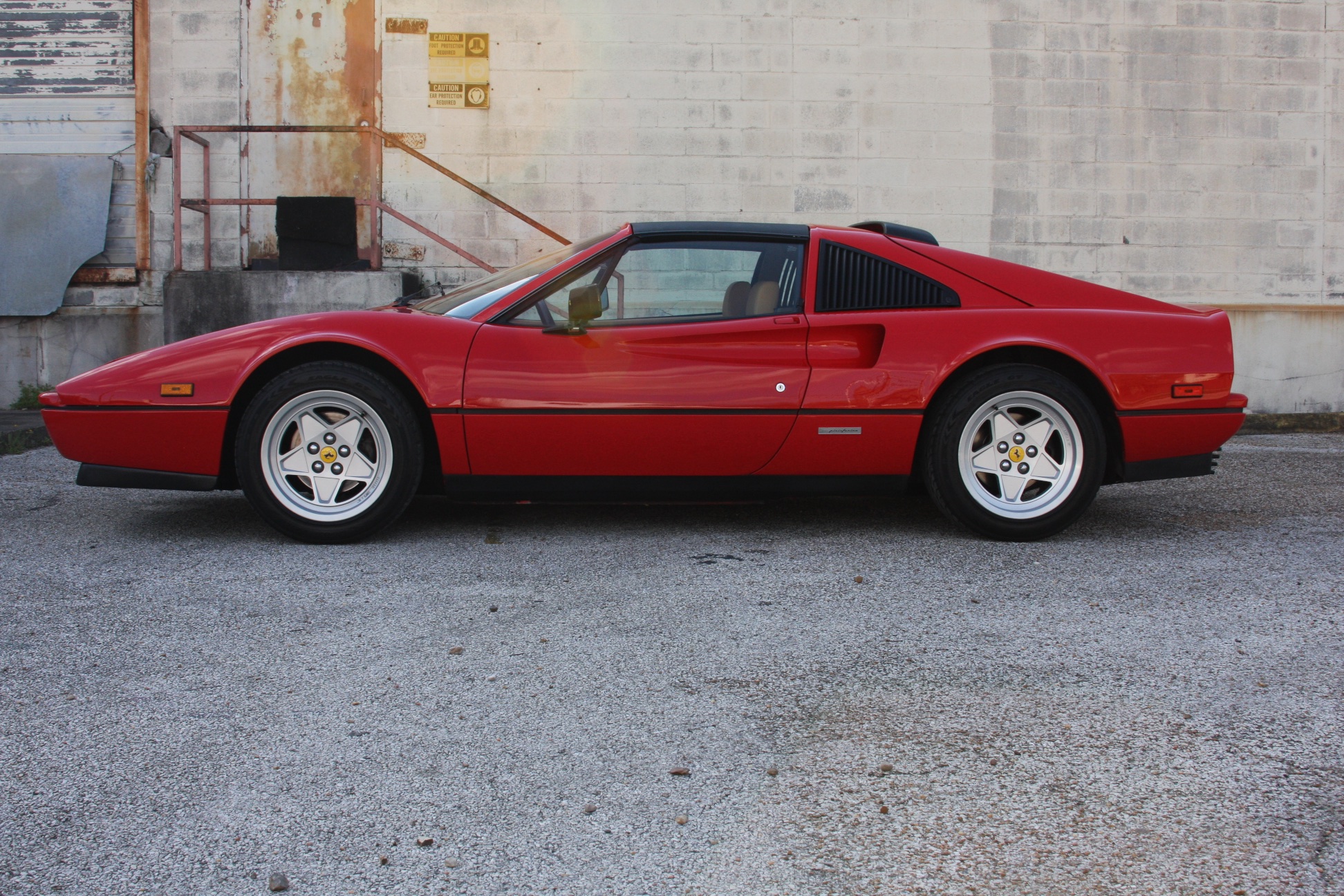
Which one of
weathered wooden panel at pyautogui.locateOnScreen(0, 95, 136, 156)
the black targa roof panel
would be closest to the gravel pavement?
the black targa roof panel

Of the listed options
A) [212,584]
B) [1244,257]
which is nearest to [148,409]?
[212,584]

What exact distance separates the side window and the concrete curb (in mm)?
3988

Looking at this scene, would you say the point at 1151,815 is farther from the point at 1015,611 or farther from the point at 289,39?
the point at 289,39

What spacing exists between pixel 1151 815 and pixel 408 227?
798 cm

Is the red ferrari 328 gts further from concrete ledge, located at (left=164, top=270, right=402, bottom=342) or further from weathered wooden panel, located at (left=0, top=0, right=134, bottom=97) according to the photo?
weathered wooden panel, located at (left=0, top=0, right=134, bottom=97)

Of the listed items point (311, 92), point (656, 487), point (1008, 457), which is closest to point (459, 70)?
point (311, 92)

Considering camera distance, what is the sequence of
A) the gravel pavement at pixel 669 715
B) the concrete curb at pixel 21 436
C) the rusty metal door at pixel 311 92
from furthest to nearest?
1. the rusty metal door at pixel 311 92
2. the concrete curb at pixel 21 436
3. the gravel pavement at pixel 669 715

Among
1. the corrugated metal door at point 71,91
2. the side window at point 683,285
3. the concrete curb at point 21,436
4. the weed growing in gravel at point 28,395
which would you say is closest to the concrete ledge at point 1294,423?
the side window at point 683,285

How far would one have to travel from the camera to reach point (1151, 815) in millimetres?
1796

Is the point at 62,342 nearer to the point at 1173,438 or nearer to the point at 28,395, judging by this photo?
the point at 28,395

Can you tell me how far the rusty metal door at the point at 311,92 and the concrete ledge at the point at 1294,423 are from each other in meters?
7.39

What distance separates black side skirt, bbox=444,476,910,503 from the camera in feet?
12.6

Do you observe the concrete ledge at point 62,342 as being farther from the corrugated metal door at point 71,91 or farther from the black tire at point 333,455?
the black tire at point 333,455

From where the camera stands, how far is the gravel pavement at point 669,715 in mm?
1662
